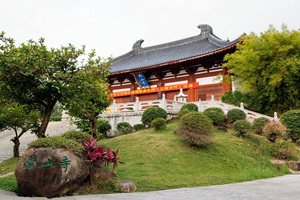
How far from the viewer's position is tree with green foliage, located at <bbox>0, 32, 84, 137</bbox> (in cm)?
599

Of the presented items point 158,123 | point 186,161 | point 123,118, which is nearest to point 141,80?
point 123,118

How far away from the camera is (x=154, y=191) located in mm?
5391

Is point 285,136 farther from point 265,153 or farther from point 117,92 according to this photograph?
point 117,92

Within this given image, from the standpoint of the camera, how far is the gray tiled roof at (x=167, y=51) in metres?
21.1

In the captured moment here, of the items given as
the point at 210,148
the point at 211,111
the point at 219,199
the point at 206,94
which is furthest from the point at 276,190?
the point at 206,94

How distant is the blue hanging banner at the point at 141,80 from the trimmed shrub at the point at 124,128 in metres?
7.23

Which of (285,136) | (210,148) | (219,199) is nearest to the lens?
(219,199)

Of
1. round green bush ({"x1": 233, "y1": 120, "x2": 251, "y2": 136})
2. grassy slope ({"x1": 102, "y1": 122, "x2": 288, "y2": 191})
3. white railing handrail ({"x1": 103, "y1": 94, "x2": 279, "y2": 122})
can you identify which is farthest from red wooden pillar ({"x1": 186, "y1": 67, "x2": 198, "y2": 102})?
round green bush ({"x1": 233, "y1": 120, "x2": 251, "y2": 136})

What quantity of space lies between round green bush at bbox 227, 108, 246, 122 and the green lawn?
140 centimetres

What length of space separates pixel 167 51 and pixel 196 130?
15941mm

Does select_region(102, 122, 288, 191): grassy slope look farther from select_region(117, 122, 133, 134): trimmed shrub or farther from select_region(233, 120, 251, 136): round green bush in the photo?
select_region(117, 122, 133, 134): trimmed shrub

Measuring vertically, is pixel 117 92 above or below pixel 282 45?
below

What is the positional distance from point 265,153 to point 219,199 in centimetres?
646

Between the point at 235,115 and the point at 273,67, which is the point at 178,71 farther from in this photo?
the point at 235,115
